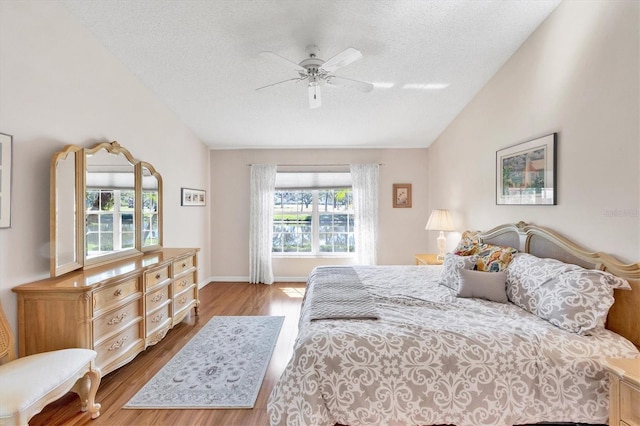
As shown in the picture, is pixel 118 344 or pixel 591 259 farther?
pixel 118 344

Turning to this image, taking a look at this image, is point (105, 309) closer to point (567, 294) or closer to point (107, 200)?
point (107, 200)

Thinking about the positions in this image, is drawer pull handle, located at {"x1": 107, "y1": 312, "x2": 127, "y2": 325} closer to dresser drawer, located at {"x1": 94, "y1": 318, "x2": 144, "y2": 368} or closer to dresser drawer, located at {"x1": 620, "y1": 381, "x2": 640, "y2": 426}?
dresser drawer, located at {"x1": 94, "y1": 318, "x2": 144, "y2": 368}

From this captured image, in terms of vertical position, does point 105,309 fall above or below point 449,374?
above

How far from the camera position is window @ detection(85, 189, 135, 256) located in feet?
8.99

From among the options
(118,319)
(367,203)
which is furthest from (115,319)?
(367,203)

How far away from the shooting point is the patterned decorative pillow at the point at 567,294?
1.89 metres

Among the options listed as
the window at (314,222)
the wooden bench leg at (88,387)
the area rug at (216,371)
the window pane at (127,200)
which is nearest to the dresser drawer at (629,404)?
the area rug at (216,371)

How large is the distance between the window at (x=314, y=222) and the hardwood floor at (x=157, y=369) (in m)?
1.48

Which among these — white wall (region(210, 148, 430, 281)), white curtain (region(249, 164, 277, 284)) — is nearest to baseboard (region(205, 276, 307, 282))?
white curtain (region(249, 164, 277, 284))

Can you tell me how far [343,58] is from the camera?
2.39 metres

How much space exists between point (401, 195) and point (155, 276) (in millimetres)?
4025

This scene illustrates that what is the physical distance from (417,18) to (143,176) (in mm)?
3134

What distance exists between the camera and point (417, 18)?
103 inches

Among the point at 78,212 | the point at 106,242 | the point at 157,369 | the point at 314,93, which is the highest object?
the point at 314,93
